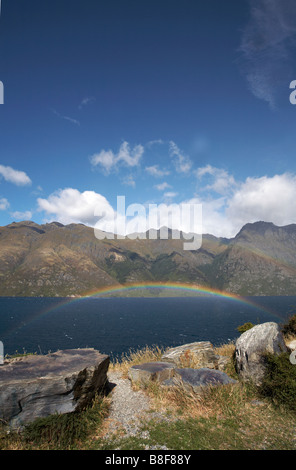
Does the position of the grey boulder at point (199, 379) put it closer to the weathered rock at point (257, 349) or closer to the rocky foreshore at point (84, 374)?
the rocky foreshore at point (84, 374)

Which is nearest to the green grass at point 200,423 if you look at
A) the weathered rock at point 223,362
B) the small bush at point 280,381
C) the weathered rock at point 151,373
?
the small bush at point 280,381

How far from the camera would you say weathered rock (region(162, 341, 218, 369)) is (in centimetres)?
1563

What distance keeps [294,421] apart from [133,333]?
10940cm

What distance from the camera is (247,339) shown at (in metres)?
13.8

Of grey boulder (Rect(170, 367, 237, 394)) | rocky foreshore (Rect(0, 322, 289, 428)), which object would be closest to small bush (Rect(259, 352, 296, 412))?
rocky foreshore (Rect(0, 322, 289, 428))

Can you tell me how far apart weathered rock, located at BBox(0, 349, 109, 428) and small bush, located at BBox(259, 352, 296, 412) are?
794cm

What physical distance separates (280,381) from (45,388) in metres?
10.1

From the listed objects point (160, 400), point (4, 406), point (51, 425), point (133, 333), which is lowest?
point (133, 333)

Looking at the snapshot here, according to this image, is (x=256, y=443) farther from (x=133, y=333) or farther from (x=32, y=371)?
(x=133, y=333)

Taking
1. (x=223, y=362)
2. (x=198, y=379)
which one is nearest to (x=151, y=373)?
(x=198, y=379)

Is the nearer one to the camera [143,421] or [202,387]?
[143,421]

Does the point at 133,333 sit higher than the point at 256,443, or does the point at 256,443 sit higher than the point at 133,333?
the point at 256,443

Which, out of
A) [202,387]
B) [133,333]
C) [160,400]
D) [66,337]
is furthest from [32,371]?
[133,333]

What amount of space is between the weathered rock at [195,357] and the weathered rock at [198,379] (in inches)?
135
